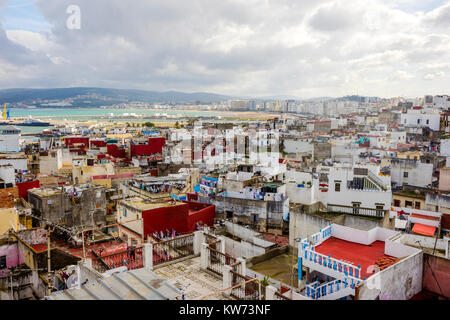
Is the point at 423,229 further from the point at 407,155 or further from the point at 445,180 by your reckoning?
the point at 407,155

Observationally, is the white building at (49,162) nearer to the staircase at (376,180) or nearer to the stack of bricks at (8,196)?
the stack of bricks at (8,196)

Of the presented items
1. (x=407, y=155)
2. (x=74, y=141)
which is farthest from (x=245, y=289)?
(x=74, y=141)

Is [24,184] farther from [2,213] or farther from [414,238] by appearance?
[414,238]

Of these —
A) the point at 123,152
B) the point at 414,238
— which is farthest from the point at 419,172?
the point at 123,152

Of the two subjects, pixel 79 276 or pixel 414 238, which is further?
pixel 414 238

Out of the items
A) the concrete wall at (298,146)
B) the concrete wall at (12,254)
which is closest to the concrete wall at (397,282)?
the concrete wall at (12,254)

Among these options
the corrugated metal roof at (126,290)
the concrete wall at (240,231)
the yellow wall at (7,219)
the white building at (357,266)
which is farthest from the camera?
the concrete wall at (240,231)

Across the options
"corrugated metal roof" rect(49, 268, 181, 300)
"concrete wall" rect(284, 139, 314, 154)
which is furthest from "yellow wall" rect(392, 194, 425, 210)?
"corrugated metal roof" rect(49, 268, 181, 300)
